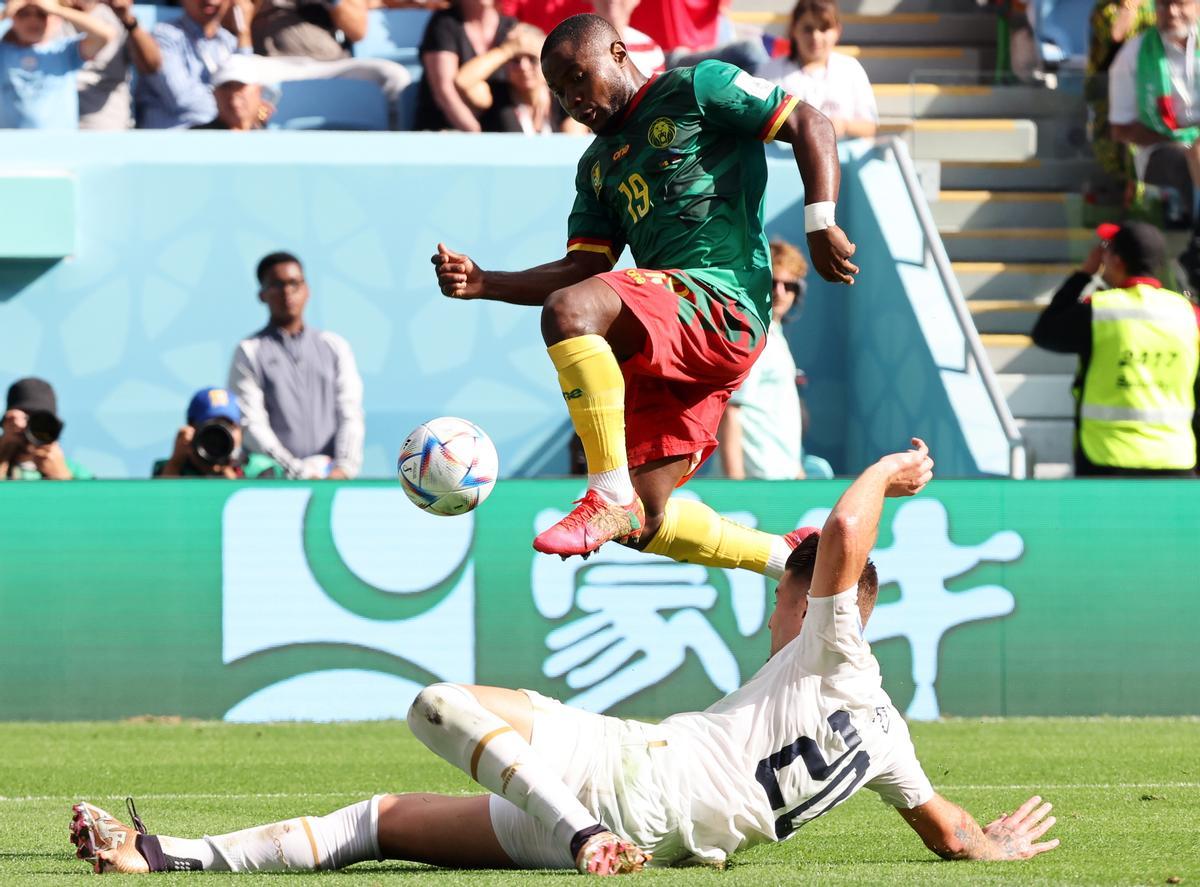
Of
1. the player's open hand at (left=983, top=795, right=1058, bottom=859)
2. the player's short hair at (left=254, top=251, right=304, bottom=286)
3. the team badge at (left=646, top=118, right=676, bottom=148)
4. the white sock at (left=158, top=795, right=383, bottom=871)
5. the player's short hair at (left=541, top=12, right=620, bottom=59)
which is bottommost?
the player's open hand at (left=983, top=795, right=1058, bottom=859)

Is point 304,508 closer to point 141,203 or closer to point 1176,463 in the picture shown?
point 141,203

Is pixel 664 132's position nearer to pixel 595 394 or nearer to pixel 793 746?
pixel 595 394

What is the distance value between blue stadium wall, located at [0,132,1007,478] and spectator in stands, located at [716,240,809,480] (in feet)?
5.87

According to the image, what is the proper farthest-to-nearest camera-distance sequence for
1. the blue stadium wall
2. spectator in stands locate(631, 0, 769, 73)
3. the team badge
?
spectator in stands locate(631, 0, 769, 73)
the blue stadium wall
the team badge

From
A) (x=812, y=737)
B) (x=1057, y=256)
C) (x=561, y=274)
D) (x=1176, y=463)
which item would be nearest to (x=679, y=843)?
(x=812, y=737)

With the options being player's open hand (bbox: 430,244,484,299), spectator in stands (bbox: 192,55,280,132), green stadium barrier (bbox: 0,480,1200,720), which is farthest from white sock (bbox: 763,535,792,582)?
spectator in stands (bbox: 192,55,280,132)

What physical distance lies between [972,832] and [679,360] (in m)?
1.59

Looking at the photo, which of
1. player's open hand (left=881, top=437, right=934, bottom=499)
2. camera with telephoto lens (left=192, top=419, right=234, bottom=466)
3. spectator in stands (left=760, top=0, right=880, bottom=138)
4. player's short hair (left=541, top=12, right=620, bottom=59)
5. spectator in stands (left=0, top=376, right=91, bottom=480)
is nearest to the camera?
player's open hand (left=881, top=437, right=934, bottom=499)

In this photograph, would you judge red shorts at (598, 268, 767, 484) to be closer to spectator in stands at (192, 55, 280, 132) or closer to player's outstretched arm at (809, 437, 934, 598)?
player's outstretched arm at (809, 437, 934, 598)

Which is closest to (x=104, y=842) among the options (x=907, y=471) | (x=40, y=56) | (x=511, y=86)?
(x=907, y=471)

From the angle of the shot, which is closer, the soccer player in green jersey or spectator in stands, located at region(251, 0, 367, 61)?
the soccer player in green jersey

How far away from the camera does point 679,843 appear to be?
190 inches

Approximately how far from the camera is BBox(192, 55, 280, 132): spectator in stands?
504 inches

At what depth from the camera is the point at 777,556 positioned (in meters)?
5.99
